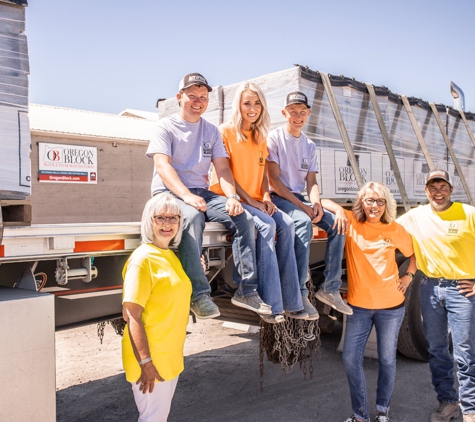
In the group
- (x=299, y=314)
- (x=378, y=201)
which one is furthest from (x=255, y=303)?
(x=378, y=201)

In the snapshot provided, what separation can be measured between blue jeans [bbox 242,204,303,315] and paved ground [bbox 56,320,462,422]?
1064 mm

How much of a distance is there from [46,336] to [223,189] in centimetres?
142

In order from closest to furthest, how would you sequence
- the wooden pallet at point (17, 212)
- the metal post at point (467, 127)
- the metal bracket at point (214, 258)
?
the wooden pallet at point (17, 212)
the metal bracket at point (214, 258)
the metal post at point (467, 127)

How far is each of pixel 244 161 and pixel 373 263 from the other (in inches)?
45.6

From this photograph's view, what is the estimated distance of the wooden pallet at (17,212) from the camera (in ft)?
9.36

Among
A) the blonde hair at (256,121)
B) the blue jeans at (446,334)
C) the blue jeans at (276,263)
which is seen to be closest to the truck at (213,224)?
the blue jeans at (276,263)

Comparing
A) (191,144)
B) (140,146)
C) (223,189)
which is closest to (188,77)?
(191,144)

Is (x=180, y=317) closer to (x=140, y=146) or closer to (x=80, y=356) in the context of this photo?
(x=80, y=356)

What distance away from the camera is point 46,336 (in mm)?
2508

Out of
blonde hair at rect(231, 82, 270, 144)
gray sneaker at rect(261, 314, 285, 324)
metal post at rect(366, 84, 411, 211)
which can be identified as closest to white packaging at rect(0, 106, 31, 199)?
blonde hair at rect(231, 82, 270, 144)

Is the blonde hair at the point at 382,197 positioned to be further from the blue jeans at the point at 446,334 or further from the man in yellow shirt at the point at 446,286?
the blue jeans at the point at 446,334

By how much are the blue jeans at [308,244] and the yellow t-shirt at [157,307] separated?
1.18 m

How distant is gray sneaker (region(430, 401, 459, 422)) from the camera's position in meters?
3.70

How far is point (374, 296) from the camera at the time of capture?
3498 millimetres
